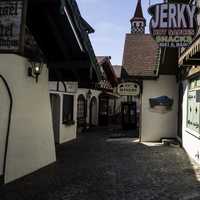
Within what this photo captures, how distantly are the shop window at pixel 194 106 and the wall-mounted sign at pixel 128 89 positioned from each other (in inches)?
135

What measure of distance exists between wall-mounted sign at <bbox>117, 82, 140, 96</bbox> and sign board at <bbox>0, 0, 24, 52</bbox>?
9816mm

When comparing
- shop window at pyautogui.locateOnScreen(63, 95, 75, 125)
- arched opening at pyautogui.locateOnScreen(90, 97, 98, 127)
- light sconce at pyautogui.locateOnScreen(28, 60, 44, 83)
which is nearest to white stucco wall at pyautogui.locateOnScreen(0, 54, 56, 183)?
light sconce at pyautogui.locateOnScreen(28, 60, 44, 83)

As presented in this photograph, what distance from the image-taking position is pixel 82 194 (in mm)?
6059

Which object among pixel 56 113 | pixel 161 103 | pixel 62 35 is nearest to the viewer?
pixel 62 35

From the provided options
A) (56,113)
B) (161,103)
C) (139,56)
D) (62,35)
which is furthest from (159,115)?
(62,35)

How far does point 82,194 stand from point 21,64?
10.4 feet

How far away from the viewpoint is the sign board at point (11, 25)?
4.12 metres

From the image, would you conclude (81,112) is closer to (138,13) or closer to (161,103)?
(161,103)

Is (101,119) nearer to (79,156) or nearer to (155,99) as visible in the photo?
(155,99)

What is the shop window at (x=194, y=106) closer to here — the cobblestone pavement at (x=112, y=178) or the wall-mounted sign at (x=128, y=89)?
the cobblestone pavement at (x=112, y=178)

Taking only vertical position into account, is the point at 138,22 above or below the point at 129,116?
above

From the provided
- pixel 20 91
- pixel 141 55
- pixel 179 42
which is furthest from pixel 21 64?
pixel 141 55

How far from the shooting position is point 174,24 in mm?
7855

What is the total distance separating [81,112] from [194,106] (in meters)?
10.0
